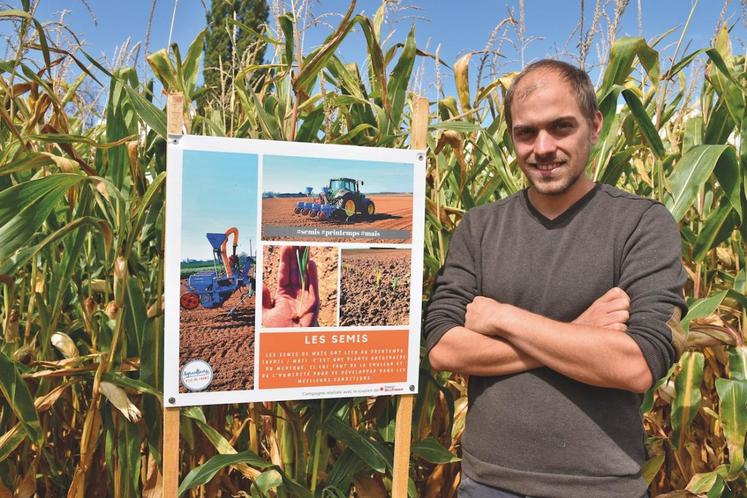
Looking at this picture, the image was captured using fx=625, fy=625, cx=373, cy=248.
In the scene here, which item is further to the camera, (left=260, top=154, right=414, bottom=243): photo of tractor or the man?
(left=260, top=154, right=414, bottom=243): photo of tractor

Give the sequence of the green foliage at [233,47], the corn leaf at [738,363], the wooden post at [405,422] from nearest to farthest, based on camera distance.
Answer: the wooden post at [405,422] < the corn leaf at [738,363] < the green foliage at [233,47]

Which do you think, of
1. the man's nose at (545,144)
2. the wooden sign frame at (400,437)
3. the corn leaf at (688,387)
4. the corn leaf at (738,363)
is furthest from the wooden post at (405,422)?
the corn leaf at (738,363)

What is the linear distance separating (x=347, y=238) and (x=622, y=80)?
100 centimetres

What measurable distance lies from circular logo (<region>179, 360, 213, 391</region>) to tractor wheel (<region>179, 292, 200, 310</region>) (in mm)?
139

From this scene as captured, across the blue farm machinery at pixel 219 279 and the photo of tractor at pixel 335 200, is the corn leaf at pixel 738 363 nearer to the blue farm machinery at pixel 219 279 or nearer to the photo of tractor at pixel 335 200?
the photo of tractor at pixel 335 200

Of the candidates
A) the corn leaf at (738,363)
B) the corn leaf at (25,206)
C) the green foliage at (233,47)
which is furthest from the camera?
the green foliage at (233,47)

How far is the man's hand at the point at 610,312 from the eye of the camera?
1.40 meters

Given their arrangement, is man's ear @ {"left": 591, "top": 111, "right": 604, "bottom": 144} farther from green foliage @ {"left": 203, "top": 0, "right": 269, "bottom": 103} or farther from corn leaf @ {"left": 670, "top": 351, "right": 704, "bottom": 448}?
green foliage @ {"left": 203, "top": 0, "right": 269, "bottom": 103}

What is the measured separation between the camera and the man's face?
1.52 m

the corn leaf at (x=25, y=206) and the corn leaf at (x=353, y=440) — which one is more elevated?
the corn leaf at (x=25, y=206)

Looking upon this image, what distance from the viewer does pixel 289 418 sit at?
185cm

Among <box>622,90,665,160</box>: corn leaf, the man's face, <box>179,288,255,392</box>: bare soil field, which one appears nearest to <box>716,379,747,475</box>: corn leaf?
<box>622,90,665,160</box>: corn leaf

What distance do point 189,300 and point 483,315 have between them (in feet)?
2.38

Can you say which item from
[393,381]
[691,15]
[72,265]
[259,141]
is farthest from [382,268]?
[691,15]
